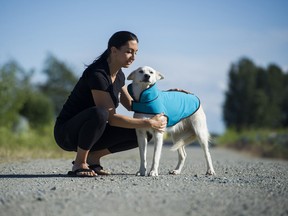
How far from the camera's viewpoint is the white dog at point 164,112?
6.57m

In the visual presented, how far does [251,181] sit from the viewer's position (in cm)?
595

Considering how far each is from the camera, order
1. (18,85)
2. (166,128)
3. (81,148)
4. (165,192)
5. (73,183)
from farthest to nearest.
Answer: (18,85)
(166,128)
(81,148)
(73,183)
(165,192)

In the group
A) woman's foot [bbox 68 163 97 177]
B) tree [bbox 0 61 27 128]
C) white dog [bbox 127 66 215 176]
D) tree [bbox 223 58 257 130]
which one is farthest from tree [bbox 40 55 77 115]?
woman's foot [bbox 68 163 97 177]

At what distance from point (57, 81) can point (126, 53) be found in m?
45.5

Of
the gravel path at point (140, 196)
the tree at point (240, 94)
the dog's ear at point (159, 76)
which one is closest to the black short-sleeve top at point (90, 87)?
the dog's ear at point (159, 76)

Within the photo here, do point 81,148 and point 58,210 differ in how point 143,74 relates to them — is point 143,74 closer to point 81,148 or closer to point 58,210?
point 81,148

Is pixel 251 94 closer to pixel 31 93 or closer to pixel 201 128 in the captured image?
pixel 31 93

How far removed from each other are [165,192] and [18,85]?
14.7 meters

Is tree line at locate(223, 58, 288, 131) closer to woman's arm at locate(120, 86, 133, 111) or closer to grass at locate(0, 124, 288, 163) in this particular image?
grass at locate(0, 124, 288, 163)

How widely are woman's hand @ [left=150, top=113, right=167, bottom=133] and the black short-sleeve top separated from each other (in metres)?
0.58

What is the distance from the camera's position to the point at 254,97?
4559cm

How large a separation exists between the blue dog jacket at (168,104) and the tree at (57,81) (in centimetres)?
4315

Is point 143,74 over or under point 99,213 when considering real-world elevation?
over

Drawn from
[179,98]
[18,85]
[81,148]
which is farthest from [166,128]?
[18,85]
